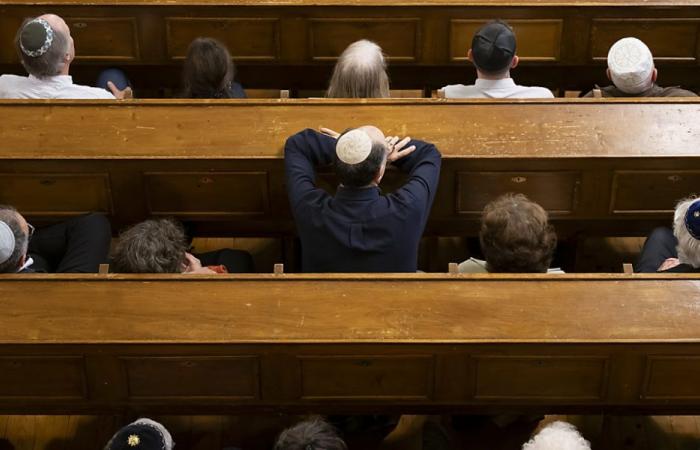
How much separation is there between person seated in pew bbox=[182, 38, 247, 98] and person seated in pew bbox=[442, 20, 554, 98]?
1003mm

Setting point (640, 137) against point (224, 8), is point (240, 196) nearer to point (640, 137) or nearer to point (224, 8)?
point (224, 8)

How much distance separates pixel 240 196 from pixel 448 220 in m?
0.81

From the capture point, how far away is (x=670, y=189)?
3.83 m

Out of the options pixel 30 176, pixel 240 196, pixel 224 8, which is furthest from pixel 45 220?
pixel 224 8

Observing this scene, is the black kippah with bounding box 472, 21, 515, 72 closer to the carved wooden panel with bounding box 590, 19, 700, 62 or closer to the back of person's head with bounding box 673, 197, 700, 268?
the carved wooden panel with bounding box 590, 19, 700, 62

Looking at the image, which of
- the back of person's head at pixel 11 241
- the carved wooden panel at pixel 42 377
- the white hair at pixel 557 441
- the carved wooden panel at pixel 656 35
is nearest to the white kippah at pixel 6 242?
the back of person's head at pixel 11 241

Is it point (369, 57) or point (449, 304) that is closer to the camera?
point (449, 304)

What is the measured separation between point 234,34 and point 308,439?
2.54 metres

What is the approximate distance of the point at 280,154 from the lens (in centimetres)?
369

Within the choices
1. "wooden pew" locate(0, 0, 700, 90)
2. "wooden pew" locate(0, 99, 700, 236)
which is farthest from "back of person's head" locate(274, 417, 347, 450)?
"wooden pew" locate(0, 0, 700, 90)

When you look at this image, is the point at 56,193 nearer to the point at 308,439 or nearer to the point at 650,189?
the point at 308,439

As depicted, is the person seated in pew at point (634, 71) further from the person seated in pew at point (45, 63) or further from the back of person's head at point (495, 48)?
the person seated in pew at point (45, 63)

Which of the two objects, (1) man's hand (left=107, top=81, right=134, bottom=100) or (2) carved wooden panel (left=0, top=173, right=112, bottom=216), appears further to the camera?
(1) man's hand (left=107, top=81, right=134, bottom=100)

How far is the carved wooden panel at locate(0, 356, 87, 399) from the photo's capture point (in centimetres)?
316
